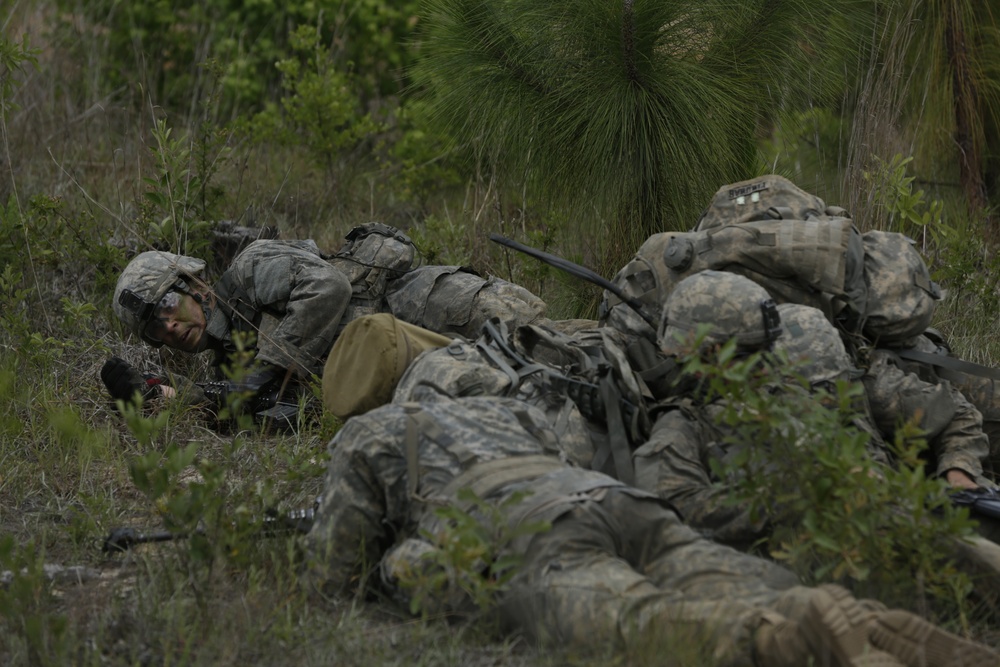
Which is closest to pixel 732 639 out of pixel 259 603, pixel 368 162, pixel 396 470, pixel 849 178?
pixel 396 470

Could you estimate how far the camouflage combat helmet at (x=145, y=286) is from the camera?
4934mm

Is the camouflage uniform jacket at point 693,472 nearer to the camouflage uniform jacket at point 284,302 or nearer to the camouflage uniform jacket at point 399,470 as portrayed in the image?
the camouflage uniform jacket at point 399,470

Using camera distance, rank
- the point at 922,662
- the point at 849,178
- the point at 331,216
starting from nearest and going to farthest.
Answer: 1. the point at 922,662
2. the point at 849,178
3. the point at 331,216

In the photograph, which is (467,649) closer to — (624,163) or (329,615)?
(329,615)

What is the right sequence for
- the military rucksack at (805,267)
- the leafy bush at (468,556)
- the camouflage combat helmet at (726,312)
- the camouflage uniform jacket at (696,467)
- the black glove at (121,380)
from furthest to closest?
the black glove at (121,380)
the military rucksack at (805,267)
the camouflage combat helmet at (726,312)
the camouflage uniform jacket at (696,467)
the leafy bush at (468,556)

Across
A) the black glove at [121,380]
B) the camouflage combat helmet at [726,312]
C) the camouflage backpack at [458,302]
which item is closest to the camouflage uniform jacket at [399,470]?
the camouflage combat helmet at [726,312]

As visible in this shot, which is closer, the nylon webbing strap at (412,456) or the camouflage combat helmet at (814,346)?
the nylon webbing strap at (412,456)

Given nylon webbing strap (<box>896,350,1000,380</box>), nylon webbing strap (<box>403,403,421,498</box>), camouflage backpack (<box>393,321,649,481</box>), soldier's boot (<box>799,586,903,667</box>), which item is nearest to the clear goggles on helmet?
camouflage backpack (<box>393,321,649,481</box>)

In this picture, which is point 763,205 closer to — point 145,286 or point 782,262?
point 782,262

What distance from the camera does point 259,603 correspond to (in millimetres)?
3047

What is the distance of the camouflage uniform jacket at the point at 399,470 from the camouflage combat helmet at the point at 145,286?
2053mm

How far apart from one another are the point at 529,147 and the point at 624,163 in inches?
19.2

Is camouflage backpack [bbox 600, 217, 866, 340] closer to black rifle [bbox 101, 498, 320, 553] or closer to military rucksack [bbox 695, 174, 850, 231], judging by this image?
military rucksack [bbox 695, 174, 850, 231]

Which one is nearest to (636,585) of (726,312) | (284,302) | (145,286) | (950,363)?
(726,312)
